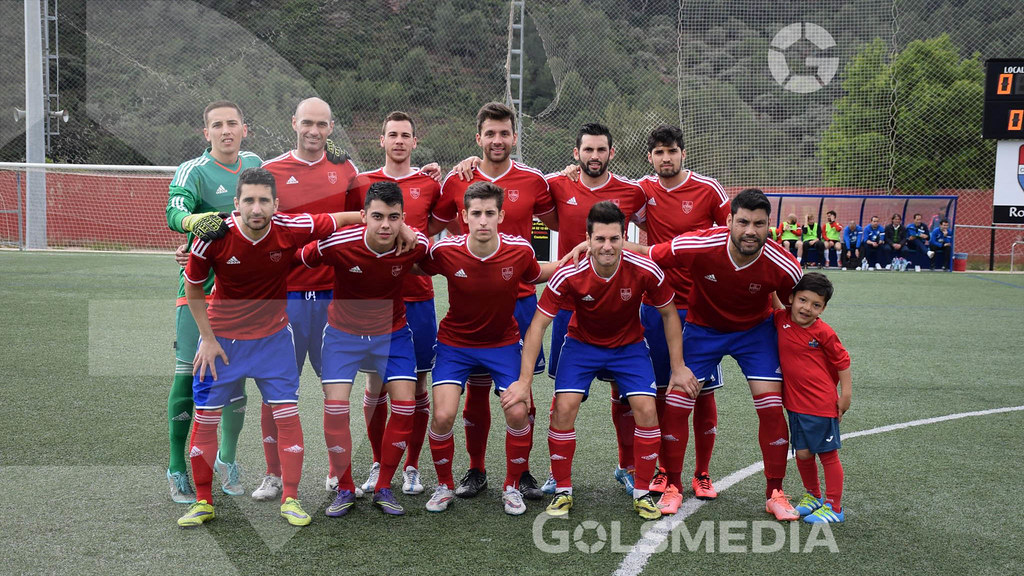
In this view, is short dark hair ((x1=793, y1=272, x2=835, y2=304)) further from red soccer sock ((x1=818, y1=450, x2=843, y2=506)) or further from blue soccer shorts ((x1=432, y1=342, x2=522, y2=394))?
blue soccer shorts ((x1=432, y1=342, x2=522, y2=394))

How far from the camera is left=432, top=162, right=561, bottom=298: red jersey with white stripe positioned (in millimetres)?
4535

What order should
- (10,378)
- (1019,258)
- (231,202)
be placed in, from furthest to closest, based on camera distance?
(1019,258) → (10,378) → (231,202)

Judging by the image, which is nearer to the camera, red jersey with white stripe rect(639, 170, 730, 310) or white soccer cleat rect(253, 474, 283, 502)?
white soccer cleat rect(253, 474, 283, 502)

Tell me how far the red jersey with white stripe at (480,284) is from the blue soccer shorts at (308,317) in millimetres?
602

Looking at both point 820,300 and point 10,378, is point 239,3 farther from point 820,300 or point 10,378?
point 820,300

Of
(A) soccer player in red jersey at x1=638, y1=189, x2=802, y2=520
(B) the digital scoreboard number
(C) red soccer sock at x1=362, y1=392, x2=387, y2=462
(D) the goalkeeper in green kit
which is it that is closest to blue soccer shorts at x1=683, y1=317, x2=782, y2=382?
(A) soccer player in red jersey at x1=638, y1=189, x2=802, y2=520

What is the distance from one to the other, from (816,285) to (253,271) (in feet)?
8.81

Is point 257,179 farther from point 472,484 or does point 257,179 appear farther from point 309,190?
point 472,484

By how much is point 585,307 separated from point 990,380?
476 centimetres

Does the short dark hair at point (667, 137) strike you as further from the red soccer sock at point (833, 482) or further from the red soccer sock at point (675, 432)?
the red soccer sock at point (833, 482)

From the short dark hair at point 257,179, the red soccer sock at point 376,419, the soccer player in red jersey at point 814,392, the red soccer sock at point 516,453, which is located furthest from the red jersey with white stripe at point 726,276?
the short dark hair at point 257,179

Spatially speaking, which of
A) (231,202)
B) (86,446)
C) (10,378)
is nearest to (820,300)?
(231,202)

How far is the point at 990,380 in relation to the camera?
693 centimetres

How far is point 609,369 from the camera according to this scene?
4.06 meters
